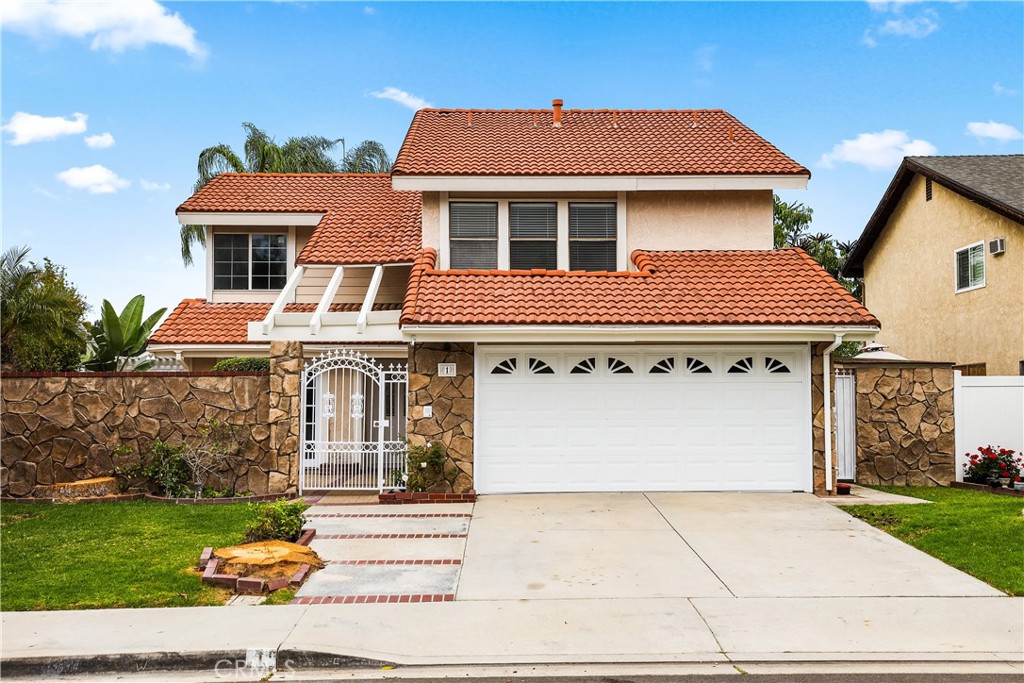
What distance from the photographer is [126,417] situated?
12.5m

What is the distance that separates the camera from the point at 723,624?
6309 millimetres

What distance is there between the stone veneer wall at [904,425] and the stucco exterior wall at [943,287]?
15.4ft

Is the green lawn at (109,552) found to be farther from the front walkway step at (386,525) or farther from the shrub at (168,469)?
the front walkway step at (386,525)

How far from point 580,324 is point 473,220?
3879 mm

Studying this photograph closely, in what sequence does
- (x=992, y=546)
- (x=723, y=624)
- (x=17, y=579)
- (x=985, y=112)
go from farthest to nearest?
(x=985, y=112)
(x=992, y=546)
(x=17, y=579)
(x=723, y=624)

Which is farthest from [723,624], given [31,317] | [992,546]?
[31,317]

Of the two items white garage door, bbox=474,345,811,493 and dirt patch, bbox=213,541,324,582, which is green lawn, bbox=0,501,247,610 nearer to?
dirt patch, bbox=213,541,324,582

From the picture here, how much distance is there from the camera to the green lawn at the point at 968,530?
25.6ft

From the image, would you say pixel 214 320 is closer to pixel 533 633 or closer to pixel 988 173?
pixel 533 633

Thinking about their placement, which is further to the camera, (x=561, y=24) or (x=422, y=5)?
(x=561, y=24)

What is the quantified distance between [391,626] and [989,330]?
16930mm

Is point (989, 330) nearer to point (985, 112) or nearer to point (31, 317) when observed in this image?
point (985, 112)

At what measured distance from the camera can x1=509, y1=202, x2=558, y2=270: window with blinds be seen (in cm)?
1455

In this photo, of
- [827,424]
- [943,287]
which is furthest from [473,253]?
[943,287]
